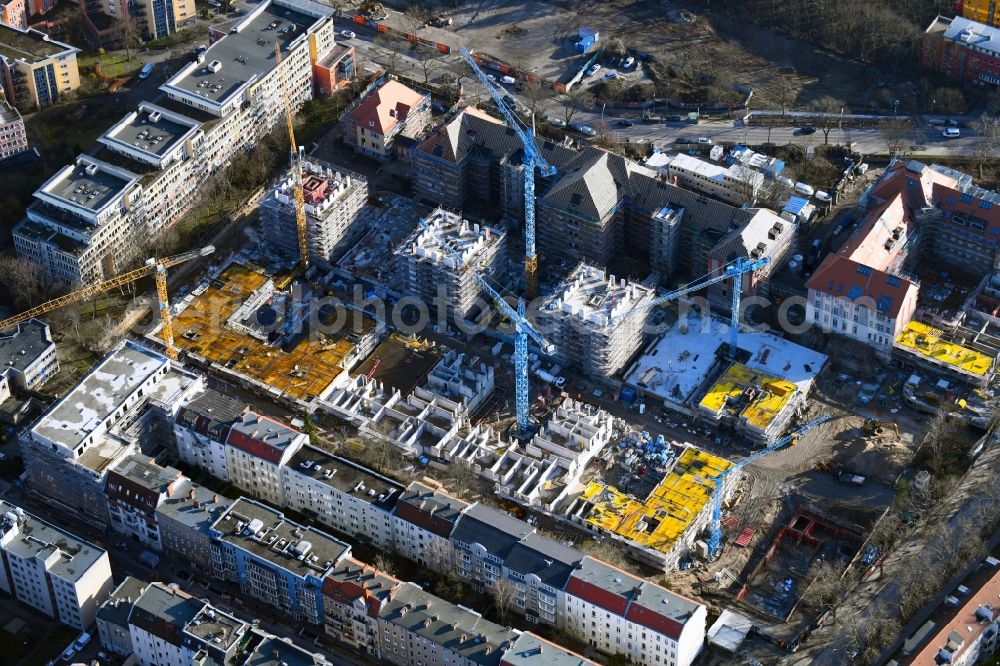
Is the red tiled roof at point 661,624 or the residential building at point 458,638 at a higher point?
the red tiled roof at point 661,624

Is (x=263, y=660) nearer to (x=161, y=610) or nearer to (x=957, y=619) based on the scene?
(x=161, y=610)

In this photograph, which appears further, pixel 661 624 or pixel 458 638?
pixel 661 624

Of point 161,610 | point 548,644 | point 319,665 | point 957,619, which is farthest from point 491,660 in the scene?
point 957,619

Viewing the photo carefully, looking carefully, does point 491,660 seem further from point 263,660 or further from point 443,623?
point 263,660

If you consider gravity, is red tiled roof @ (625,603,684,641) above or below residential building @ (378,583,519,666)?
above

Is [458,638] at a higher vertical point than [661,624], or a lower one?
lower

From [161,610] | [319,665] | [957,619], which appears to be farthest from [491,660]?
[957,619]

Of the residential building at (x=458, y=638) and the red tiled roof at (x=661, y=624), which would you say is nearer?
the residential building at (x=458, y=638)

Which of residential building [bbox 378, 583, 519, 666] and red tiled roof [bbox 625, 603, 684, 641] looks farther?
red tiled roof [bbox 625, 603, 684, 641]

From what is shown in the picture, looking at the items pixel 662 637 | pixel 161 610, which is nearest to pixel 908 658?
pixel 662 637
